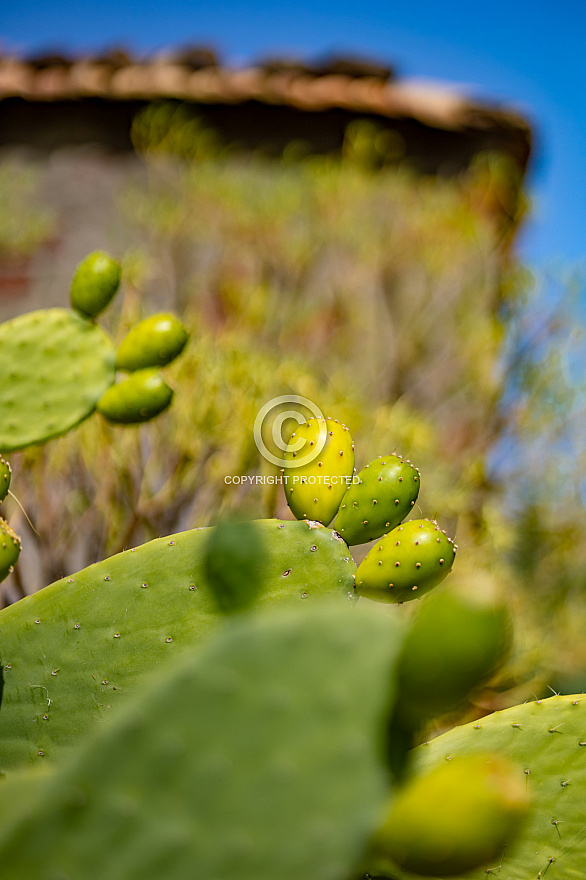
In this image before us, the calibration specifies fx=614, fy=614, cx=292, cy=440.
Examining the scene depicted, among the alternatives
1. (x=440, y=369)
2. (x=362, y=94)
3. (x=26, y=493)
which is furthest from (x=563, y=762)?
(x=362, y=94)

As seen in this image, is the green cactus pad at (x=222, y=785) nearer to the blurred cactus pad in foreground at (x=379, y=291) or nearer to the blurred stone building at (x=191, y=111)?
the blurred cactus pad in foreground at (x=379, y=291)

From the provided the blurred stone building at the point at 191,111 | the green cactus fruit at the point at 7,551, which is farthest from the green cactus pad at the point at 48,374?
the blurred stone building at the point at 191,111

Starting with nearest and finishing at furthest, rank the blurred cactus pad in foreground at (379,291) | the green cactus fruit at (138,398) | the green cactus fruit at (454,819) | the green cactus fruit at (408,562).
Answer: the green cactus fruit at (454,819) → the green cactus fruit at (408,562) → the green cactus fruit at (138,398) → the blurred cactus pad in foreground at (379,291)

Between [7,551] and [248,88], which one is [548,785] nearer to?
[7,551]

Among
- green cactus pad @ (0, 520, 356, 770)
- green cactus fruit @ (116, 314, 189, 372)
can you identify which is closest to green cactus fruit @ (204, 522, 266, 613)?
green cactus pad @ (0, 520, 356, 770)

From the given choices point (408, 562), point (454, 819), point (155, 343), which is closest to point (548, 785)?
point (408, 562)

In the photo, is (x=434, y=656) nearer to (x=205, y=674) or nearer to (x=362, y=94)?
(x=205, y=674)

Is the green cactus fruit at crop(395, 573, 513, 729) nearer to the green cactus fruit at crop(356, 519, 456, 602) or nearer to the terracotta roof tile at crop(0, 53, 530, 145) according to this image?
the green cactus fruit at crop(356, 519, 456, 602)
